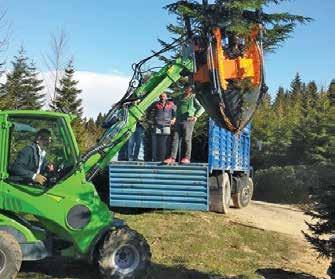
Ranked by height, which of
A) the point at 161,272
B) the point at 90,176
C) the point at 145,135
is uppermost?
the point at 145,135

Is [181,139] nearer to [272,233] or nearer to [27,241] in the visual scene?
[272,233]

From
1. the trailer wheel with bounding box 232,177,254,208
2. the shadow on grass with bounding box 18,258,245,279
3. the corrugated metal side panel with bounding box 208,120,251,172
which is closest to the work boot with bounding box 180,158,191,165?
the corrugated metal side panel with bounding box 208,120,251,172

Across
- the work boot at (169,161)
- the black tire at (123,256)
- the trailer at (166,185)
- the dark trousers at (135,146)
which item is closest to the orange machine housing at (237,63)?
the black tire at (123,256)

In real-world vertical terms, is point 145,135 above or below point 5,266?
above

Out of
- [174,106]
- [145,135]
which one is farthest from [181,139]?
[145,135]

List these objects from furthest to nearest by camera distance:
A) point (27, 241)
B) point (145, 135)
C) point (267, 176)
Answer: point (267, 176), point (145, 135), point (27, 241)

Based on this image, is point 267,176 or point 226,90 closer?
point 226,90

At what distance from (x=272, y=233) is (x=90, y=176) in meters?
5.75

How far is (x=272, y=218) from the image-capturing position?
16.1 m

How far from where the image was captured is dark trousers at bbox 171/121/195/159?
44.8 feet

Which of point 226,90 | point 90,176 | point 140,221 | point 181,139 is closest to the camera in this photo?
point 226,90

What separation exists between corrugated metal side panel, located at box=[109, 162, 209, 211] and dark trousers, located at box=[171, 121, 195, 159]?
21.6 inches

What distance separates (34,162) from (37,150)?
0.54 ft

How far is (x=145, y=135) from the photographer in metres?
15.3
